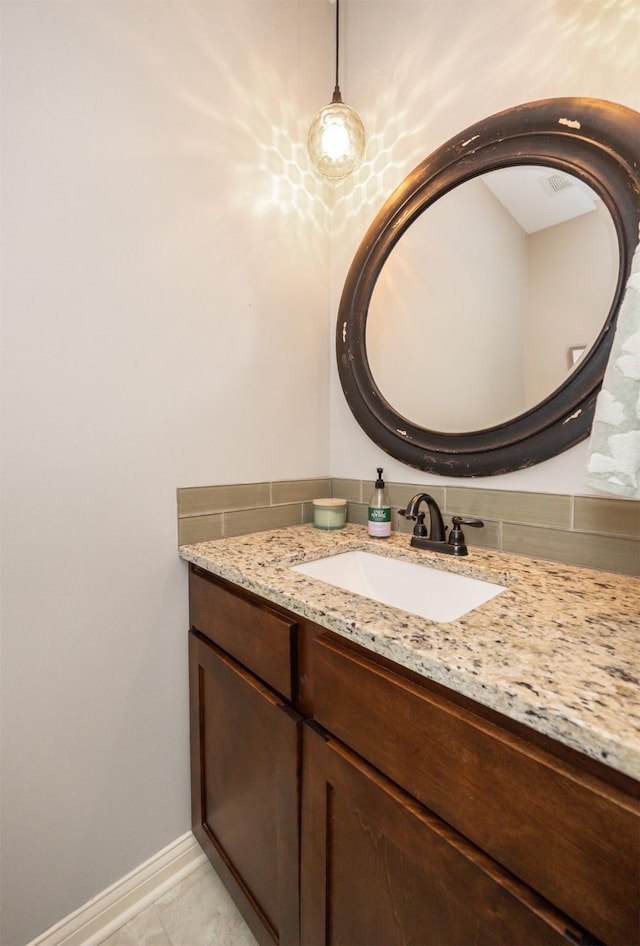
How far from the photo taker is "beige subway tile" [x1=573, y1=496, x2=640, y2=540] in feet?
2.80

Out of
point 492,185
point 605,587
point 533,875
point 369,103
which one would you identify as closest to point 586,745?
point 533,875

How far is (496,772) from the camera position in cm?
46

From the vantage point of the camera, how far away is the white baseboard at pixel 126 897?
94 cm

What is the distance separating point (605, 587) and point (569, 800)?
1.66ft

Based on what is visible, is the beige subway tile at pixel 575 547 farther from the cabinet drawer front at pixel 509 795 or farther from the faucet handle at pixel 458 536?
the cabinet drawer front at pixel 509 795

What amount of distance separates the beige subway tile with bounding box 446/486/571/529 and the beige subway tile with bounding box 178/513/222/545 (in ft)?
2.23

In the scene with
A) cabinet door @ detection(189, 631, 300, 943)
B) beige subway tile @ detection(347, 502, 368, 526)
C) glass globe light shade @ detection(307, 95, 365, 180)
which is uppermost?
glass globe light shade @ detection(307, 95, 365, 180)

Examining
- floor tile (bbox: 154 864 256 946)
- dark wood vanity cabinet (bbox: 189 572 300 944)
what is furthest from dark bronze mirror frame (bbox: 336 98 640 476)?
floor tile (bbox: 154 864 256 946)

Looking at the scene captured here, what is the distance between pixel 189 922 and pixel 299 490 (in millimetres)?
1171

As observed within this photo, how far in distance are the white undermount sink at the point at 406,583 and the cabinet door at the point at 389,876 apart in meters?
0.34

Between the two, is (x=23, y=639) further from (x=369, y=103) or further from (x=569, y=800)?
(x=369, y=103)

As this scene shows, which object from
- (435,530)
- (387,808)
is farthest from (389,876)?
(435,530)

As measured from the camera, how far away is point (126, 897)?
3.35 ft

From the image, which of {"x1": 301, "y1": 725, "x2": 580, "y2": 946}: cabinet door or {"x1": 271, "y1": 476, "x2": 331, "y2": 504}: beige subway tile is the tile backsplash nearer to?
{"x1": 271, "y1": 476, "x2": 331, "y2": 504}: beige subway tile
